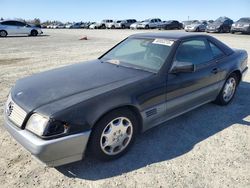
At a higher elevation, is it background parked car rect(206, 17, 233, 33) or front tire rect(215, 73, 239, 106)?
background parked car rect(206, 17, 233, 33)

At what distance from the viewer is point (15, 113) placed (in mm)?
2965

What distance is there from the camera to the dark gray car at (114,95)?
2.67 metres

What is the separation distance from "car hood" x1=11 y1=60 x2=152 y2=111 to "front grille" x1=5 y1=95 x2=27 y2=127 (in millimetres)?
61

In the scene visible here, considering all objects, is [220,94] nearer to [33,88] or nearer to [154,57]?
[154,57]

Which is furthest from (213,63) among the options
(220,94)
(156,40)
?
(156,40)

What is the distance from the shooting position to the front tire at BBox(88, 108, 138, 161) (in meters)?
2.89

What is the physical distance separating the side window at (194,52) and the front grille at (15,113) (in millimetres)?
2220

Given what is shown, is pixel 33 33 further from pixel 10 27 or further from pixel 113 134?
pixel 113 134

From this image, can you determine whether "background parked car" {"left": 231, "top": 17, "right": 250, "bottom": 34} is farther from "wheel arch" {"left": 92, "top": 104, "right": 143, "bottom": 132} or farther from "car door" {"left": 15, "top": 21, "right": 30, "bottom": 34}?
"wheel arch" {"left": 92, "top": 104, "right": 143, "bottom": 132}

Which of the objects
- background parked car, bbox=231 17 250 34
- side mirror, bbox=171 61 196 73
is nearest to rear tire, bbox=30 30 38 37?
background parked car, bbox=231 17 250 34

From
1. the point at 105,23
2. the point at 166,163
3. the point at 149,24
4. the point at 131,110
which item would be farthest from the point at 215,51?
the point at 105,23

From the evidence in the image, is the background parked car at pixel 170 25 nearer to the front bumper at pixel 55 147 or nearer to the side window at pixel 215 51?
the side window at pixel 215 51

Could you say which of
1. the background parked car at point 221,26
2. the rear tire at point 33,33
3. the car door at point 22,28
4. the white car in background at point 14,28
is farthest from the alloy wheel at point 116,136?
the background parked car at point 221,26

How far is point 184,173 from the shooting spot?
116 inches
